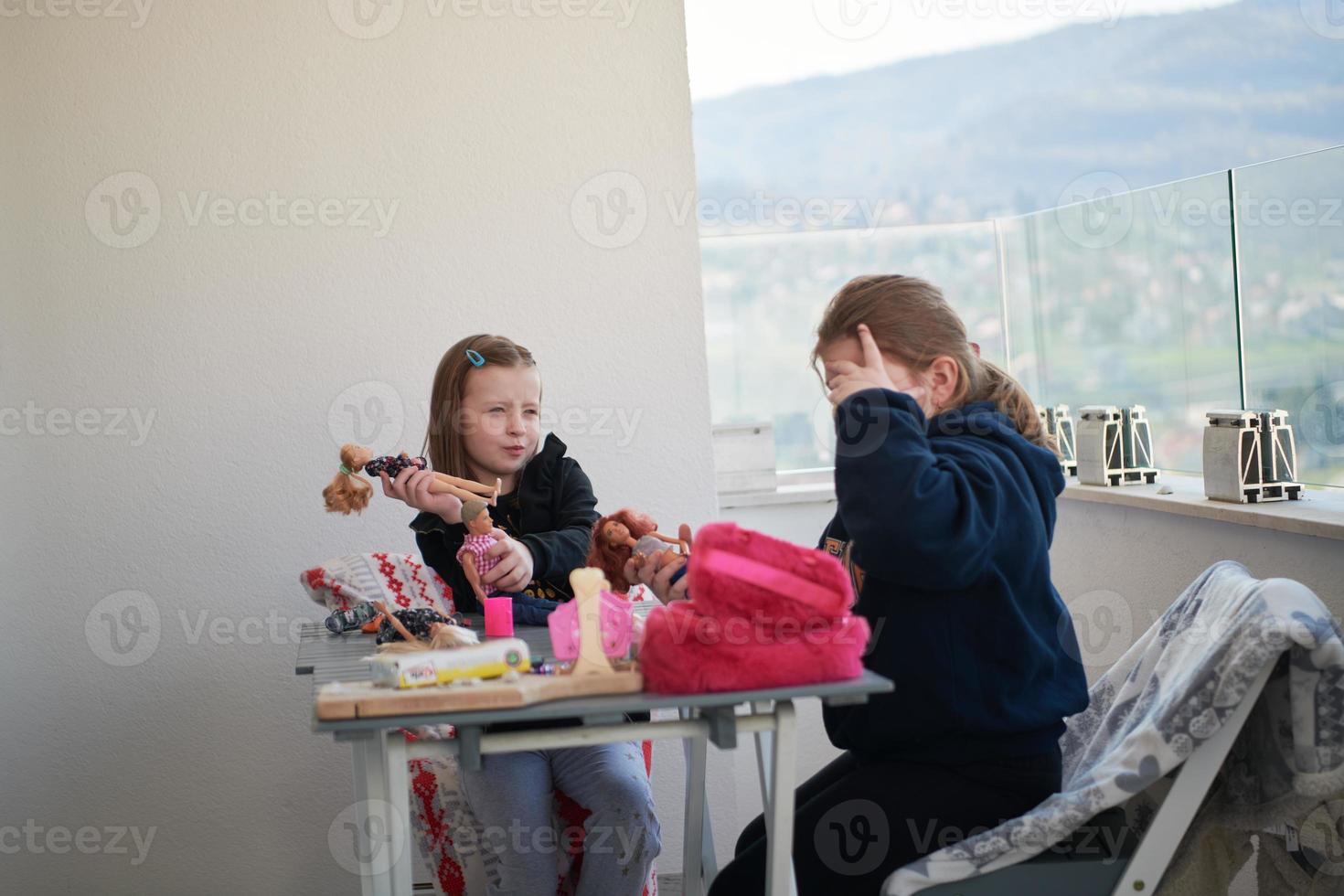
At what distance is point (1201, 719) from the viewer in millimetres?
1449

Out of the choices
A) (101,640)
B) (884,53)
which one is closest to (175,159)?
(101,640)

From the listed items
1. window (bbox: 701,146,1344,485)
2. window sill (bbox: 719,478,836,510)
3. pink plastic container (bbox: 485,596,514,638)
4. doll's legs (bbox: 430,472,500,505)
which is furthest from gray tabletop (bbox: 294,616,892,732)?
window sill (bbox: 719,478,836,510)

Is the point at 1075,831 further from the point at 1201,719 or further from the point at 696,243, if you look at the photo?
the point at 696,243

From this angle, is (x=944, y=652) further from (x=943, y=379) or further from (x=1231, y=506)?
(x=1231, y=506)

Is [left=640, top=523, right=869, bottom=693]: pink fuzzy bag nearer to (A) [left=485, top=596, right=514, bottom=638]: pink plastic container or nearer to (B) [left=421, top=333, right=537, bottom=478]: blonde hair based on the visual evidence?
(A) [left=485, top=596, right=514, bottom=638]: pink plastic container

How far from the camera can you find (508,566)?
6.48 feet

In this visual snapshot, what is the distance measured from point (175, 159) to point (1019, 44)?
243 cm

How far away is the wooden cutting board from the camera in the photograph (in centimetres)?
121

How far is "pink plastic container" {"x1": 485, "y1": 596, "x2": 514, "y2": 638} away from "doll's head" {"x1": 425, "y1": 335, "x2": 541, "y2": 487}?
51cm

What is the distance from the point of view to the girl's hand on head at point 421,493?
198cm

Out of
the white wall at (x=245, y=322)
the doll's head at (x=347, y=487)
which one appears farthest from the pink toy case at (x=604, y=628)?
the white wall at (x=245, y=322)

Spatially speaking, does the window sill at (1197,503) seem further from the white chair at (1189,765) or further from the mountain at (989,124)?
the mountain at (989,124)

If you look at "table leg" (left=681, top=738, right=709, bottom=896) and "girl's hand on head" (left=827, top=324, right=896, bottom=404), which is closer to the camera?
"girl's hand on head" (left=827, top=324, right=896, bottom=404)

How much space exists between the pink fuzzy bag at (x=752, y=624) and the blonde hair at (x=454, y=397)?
43.2 inches
